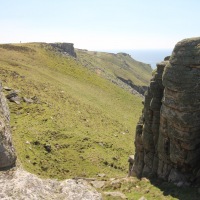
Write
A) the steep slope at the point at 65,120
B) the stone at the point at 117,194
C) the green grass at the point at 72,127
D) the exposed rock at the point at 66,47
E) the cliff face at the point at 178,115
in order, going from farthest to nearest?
the exposed rock at the point at 66,47
the steep slope at the point at 65,120
the green grass at the point at 72,127
the cliff face at the point at 178,115
the stone at the point at 117,194

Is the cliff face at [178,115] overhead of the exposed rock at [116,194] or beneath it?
overhead

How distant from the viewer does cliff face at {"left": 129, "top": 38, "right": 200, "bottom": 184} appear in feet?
92.9

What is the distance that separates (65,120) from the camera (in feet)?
193

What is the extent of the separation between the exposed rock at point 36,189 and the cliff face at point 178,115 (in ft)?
34.6

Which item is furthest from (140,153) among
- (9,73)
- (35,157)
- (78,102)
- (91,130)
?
(9,73)

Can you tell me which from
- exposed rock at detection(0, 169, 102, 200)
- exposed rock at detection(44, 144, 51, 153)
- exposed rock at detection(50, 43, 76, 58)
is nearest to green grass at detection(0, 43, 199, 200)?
exposed rock at detection(44, 144, 51, 153)

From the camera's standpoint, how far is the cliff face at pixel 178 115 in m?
28.3

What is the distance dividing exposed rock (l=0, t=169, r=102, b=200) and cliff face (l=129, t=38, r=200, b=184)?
415 inches

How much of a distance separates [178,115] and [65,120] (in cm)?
3286

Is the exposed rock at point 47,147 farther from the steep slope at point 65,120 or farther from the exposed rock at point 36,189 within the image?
Result: the exposed rock at point 36,189

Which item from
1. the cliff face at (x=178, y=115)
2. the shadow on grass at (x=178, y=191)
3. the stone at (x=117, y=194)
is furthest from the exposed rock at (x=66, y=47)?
the stone at (x=117, y=194)

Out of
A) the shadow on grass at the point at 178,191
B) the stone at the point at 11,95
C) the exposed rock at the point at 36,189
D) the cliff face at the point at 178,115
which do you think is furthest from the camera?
the stone at the point at 11,95

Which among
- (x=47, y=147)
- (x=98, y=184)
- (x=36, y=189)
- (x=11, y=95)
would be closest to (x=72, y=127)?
(x=47, y=147)

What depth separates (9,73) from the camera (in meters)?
77.1
